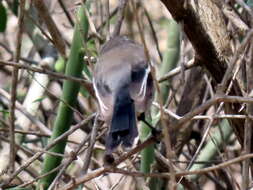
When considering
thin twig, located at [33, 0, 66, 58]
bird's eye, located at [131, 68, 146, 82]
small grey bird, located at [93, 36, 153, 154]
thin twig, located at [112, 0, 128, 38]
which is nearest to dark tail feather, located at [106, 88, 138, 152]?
small grey bird, located at [93, 36, 153, 154]

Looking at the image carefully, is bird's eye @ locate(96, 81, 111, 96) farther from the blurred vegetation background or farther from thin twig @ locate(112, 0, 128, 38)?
thin twig @ locate(112, 0, 128, 38)

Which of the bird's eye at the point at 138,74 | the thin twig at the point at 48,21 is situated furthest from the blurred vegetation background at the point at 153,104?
the bird's eye at the point at 138,74

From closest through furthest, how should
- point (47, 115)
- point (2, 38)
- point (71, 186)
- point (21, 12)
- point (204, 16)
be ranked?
point (71, 186)
point (21, 12)
point (204, 16)
point (47, 115)
point (2, 38)

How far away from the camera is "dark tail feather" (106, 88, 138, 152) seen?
269 cm

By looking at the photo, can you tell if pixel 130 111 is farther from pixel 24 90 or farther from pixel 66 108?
pixel 24 90

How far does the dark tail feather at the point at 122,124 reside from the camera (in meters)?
2.69

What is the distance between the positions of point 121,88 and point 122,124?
13.6 inches

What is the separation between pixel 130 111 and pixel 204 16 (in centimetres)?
69

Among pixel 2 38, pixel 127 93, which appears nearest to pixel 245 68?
pixel 127 93

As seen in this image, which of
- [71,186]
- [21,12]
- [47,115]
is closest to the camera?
[71,186]

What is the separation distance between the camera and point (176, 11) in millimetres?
3139

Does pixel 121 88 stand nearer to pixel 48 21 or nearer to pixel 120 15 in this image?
pixel 120 15

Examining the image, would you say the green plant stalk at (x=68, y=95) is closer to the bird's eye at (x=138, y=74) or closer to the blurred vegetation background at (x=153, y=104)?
the blurred vegetation background at (x=153, y=104)

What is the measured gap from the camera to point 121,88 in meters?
3.10
